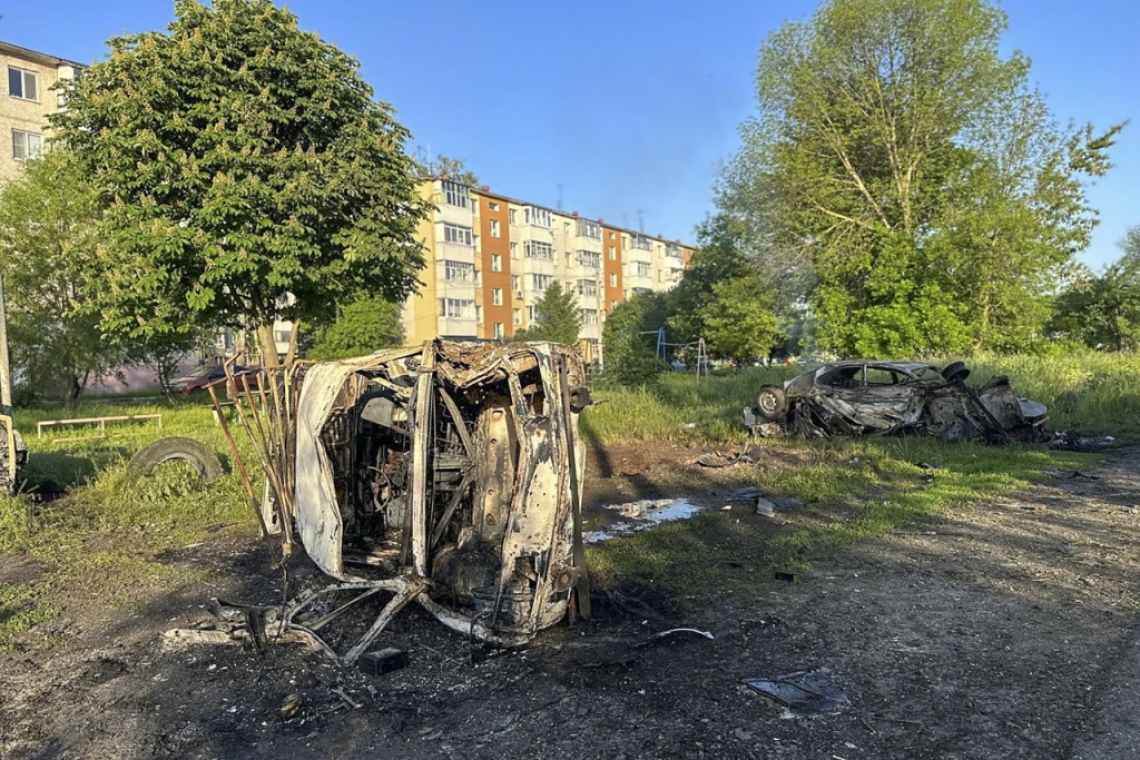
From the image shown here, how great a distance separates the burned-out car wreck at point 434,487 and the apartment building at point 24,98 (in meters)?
35.1

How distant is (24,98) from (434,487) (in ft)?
127

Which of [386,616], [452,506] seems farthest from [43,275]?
[386,616]

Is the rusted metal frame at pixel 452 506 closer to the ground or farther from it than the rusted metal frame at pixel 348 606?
farther from it

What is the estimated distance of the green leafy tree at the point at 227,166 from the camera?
14.1 metres

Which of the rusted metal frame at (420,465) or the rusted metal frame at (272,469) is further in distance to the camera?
the rusted metal frame at (272,469)

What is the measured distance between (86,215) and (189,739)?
70.4 feet

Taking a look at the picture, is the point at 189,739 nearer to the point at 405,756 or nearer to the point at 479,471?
the point at 405,756

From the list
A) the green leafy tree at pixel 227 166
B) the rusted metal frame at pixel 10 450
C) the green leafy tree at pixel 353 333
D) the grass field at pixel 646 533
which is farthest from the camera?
the green leafy tree at pixel 353 333

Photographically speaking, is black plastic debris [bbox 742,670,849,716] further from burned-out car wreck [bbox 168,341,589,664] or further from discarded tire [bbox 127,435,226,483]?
discarded tire [bbox 127,435,226,483]

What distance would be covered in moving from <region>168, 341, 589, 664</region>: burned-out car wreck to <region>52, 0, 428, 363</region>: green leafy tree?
981cm

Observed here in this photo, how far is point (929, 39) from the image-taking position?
23.6 meters

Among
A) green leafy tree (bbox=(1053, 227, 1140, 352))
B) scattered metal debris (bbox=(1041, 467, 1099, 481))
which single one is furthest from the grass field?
green leafy tree (bbox=(1053, 227, 1140, 352))

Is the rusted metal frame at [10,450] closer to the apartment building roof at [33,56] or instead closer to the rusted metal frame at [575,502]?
the rusted metal frame at [575,502]

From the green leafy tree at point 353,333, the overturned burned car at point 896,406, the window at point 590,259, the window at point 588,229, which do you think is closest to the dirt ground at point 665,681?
the overturned burned car at point 896,406
